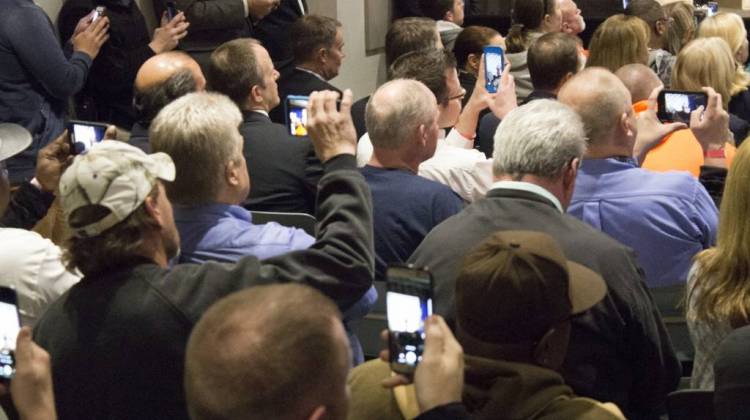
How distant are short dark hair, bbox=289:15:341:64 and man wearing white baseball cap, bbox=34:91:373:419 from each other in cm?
390

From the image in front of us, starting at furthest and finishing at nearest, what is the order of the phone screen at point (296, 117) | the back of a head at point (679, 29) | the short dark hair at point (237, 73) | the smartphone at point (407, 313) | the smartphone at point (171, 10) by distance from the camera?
the back of a head at point (679, 29)
the smartphone at point (171, 10)
the short dark hair at point (237, 73)
the phone screen at point (296, 117)
the smartphone at point (407, 313)

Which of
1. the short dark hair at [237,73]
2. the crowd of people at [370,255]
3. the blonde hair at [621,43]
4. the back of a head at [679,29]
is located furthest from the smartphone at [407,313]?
the back of a head at [679,29]

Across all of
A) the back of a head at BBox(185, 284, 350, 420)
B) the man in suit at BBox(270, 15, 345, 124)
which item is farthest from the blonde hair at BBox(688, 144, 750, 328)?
the man in suit at BBox(270, 15, 345, 124)

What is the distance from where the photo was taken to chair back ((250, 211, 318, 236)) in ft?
12.3

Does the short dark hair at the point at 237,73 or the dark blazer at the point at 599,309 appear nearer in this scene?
the dark blazer at the point at 599,309

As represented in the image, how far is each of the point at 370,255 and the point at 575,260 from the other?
506 millimetres

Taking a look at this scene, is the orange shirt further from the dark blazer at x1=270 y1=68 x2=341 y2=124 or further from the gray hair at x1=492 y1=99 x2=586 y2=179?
the dark blazer at x1=270 y1=68 x2=341 y2=124

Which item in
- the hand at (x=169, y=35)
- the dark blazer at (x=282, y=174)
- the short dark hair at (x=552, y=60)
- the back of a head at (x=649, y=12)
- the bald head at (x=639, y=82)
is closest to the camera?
the dark blazer at (x=282, y=174)

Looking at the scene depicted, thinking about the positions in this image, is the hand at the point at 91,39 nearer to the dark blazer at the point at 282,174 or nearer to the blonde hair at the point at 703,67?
the dark blazer at the point at 282,174

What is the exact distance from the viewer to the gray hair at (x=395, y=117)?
380cm

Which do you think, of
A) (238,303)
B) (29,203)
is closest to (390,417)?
(238,303)

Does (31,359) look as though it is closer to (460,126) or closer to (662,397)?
(662,397)

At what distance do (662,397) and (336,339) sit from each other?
1.38 m

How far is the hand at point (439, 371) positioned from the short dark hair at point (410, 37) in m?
4.82
